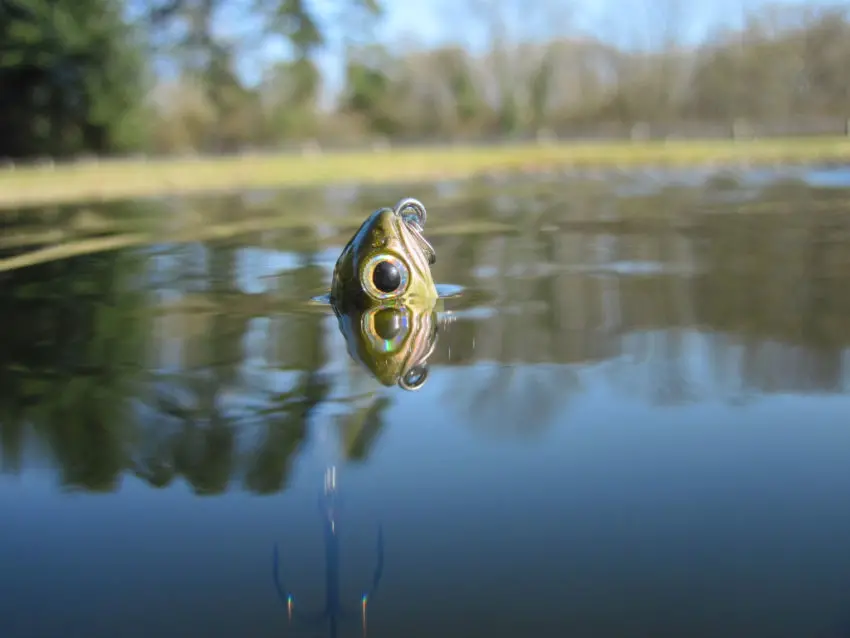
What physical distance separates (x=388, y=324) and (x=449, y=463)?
3722 mm

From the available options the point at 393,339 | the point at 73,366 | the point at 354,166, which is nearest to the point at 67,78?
the point at 354,166

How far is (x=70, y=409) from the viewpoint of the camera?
758 cm

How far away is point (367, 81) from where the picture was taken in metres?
58.4

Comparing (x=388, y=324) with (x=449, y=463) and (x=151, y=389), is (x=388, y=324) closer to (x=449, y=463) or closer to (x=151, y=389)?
(x=151, y=389)

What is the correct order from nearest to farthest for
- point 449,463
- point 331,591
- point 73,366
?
point 331,591 < point 449,463 < point 73,366

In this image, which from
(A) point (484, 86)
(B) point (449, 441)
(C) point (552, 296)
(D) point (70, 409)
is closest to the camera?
(B) point (449, 441)

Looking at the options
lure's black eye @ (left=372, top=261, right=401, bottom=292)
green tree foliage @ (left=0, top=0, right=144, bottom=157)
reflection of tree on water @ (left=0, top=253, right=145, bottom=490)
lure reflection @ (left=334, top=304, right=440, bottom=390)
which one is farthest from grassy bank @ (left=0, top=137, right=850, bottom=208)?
lure reflection @ (left=334, top=304, right=440, bottom=390)

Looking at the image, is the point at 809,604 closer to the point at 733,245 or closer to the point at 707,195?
the point at 733,245

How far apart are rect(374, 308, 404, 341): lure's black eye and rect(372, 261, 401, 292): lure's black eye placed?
23 cm

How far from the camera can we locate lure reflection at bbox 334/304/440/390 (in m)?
8.18

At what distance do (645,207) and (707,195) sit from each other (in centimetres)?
348

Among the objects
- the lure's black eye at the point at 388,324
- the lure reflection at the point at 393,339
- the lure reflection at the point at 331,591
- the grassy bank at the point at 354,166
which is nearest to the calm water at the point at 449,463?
the lure reflection at the point at 331,591

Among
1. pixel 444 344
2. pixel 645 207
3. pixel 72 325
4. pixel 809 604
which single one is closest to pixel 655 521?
pixel 809 604

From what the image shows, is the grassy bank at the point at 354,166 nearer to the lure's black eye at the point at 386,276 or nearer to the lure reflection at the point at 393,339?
the lure's black eye at the point at 386,276
